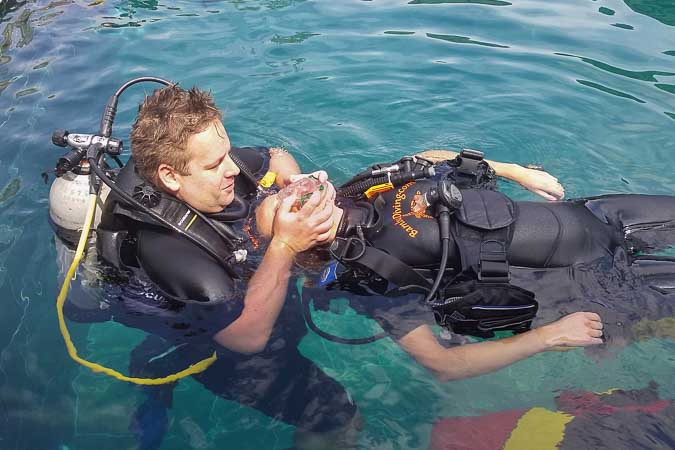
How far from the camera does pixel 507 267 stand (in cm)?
302

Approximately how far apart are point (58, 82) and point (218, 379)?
531cm

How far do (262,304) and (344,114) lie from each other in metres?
3.59

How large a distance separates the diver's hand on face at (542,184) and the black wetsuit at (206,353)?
1.84 metres

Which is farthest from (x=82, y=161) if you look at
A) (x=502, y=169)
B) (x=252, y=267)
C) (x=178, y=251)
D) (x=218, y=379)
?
(x=502, y=169)

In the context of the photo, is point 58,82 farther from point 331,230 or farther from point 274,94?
point 331,230

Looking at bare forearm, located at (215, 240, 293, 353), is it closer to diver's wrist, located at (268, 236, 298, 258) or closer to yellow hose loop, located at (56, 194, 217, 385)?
diver's wrist, located at (268, 236, 298, 258)

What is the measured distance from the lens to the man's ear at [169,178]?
→ 3.17 meters

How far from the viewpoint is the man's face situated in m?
3.17

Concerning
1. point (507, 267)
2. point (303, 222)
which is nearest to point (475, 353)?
point (507, 267)

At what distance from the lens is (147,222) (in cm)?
307

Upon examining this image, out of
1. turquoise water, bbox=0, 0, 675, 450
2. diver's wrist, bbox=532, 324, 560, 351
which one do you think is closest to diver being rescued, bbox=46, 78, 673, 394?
diver's wrist, bbox=532, 324, 560, 351

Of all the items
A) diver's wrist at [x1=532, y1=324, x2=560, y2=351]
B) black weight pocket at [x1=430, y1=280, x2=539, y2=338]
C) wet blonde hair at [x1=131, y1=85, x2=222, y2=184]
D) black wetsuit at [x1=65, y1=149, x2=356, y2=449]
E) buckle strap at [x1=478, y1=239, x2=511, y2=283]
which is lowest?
black wetsuit at [x1=65, y1=149, x2=356, y2=449]

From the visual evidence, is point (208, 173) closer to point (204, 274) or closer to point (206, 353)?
point (204, 274)

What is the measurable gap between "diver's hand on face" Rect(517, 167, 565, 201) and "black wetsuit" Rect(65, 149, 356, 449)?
72.3 inches
